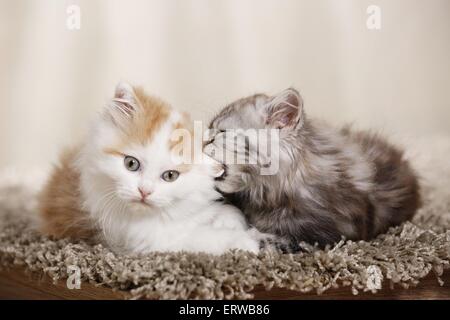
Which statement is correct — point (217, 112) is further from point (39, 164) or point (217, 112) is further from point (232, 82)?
point (39, 164)

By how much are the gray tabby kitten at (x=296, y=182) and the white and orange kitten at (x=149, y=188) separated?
0.16 feet

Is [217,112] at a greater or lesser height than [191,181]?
greater

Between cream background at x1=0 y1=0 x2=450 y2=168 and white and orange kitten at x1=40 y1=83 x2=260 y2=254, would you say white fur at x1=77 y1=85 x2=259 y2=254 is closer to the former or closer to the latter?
white and orange kitten at x1=40 y1=83 x2=260 y2=254

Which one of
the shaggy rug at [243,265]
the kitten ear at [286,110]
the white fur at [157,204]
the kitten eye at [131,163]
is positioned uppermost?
the kitten ear at [286,110]

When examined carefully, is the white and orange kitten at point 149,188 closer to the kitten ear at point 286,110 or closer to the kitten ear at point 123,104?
the kitten ear at point 123,104

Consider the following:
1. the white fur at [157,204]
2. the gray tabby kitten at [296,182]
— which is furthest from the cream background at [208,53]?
the white fur at [157,204]

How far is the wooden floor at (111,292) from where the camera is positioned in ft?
3.84

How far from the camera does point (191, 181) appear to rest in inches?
49.6

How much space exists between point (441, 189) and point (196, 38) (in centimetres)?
107

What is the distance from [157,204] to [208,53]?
2.87 ft

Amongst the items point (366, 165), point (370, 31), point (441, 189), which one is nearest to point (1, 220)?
point (366, 165)

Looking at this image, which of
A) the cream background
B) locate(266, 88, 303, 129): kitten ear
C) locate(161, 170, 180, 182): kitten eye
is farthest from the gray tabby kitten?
the cream background

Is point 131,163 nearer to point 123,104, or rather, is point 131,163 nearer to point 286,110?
point 123,104

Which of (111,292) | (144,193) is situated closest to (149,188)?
(144,193)
